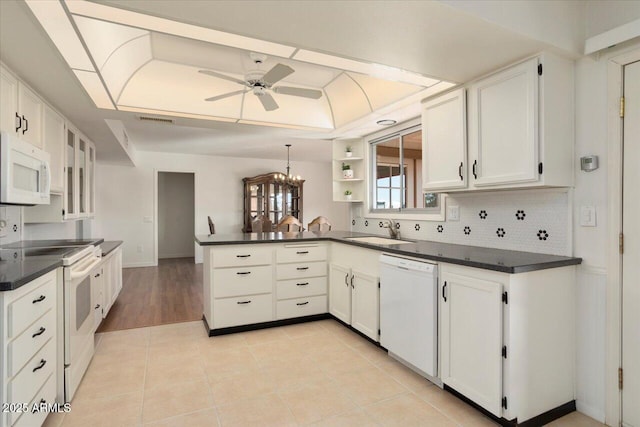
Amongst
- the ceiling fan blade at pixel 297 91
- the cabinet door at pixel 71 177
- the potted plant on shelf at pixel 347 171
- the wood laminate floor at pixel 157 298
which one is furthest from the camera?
the potted plant on shelf at pixel 347 171

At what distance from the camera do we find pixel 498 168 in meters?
2.19

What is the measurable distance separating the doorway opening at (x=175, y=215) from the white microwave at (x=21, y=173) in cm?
593

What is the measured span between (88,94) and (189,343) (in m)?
2.19

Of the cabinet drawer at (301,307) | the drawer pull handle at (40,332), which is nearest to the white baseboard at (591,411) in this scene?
the cabinet drawer at (301,307)

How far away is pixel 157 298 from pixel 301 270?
2.30 meters

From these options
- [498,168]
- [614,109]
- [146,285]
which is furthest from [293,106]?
[146,285]

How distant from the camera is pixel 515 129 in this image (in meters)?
2.09

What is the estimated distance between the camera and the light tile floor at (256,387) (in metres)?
1.93

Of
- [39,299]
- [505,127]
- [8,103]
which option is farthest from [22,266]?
[505,127]

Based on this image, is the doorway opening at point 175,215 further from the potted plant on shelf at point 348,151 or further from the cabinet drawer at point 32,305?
the cabinet drawer at point 32,305

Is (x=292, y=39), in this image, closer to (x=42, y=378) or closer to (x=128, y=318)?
(x=42, y=378)

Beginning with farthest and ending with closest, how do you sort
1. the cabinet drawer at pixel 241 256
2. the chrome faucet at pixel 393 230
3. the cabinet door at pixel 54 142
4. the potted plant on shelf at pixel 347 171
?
the potted plant on shelf at pixel 347 171
the chrome faucet at pixel 393 230
the cabinet drawer at pixel 241 256
the cabinet door at pixel 54 142

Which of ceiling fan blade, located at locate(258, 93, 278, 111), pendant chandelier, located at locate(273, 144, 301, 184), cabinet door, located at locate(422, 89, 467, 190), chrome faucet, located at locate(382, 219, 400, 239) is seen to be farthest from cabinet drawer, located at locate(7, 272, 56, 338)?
pendant chandelier, located at locate(273, 144, 301, 184)

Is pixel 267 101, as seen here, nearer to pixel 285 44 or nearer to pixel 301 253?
pixel 285 44
